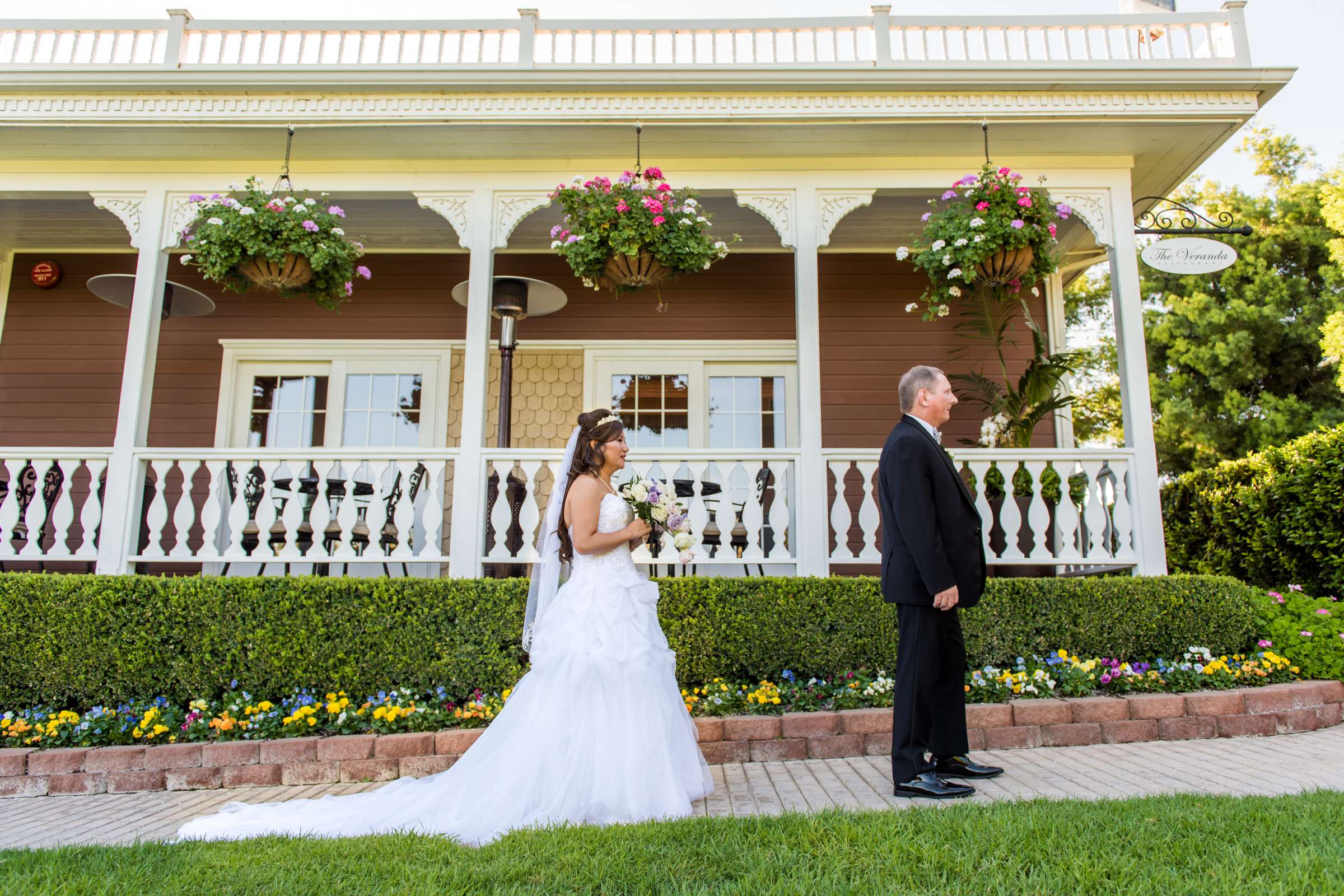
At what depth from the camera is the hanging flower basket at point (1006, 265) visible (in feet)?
18.5

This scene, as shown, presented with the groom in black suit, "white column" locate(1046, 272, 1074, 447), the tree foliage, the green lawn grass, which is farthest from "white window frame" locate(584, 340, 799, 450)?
the tree foliage

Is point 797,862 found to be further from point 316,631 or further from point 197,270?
point 197,270

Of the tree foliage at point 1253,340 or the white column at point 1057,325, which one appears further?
the tree foliage at point 1253,340

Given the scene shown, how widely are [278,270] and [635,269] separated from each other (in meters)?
2.34

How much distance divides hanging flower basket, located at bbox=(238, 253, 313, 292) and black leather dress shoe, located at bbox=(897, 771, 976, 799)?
15.5 ft

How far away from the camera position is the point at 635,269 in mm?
5695

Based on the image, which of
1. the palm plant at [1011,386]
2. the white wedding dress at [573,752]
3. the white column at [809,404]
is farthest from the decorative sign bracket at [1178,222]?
the white wedding dress at [573,752]

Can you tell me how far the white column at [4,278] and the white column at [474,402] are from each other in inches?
207

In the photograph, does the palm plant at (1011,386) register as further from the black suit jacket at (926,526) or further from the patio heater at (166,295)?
the patio heater at (166,295)

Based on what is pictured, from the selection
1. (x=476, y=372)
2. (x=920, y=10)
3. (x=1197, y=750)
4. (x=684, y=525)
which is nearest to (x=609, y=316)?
(x=476, y=372)

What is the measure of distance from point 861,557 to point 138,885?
433 centimetres

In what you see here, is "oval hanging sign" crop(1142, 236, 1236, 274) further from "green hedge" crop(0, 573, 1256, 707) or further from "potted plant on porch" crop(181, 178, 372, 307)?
"potted plant on porch" crop(181, 178, 372, 307)

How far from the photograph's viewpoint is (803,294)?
6129 millimetres

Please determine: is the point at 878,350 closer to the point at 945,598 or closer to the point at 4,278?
the point at 945,598
